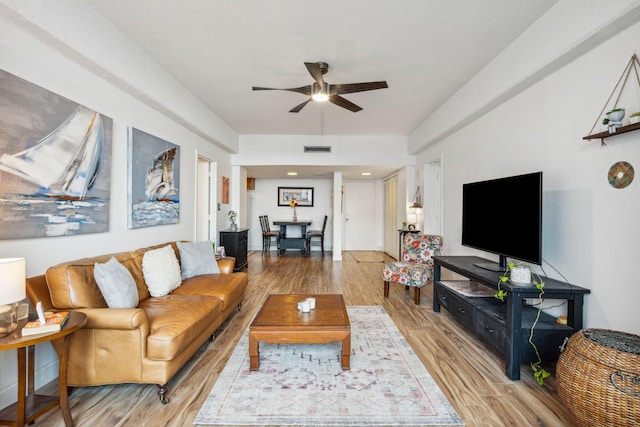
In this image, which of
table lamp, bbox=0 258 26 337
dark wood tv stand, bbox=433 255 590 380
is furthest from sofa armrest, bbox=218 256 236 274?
dark wood tv stand, bbox=433 255 590 380

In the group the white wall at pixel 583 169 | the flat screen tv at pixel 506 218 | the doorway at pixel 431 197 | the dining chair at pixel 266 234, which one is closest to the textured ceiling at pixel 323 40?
the white wall at pixel 583 169

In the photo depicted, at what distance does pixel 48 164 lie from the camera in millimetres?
2082

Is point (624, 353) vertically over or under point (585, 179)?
under

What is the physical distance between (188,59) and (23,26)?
4.49ft

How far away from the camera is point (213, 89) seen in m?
3.88

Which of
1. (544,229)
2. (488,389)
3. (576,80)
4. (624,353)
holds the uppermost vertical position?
(576,80)

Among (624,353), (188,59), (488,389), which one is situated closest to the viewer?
(624,353)

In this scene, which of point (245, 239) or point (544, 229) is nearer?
point (544, 229)

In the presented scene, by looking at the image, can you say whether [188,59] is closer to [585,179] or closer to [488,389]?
[585,179]

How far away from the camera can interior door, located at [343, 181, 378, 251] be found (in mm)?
8922

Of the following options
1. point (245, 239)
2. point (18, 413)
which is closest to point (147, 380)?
point (18, 413)

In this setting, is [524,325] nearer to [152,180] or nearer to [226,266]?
[226,266]

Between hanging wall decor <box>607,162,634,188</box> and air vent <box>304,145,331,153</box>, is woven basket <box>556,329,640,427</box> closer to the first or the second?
hanging wall decor <box>607,162,634,188</box>

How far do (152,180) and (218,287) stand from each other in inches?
55.8
